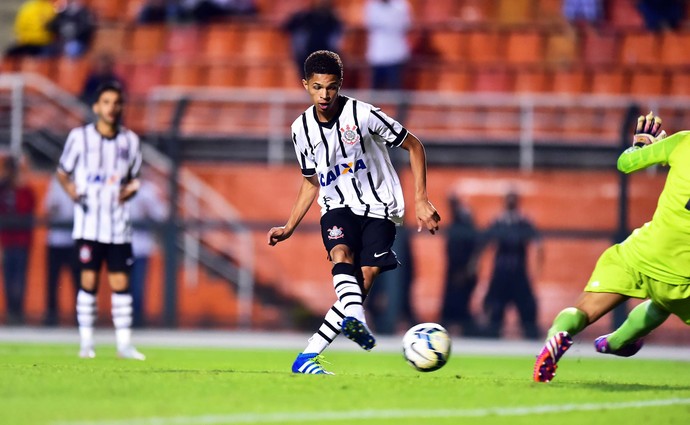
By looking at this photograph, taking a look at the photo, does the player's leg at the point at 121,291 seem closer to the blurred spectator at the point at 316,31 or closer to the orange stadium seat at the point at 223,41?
the blurred spectator at the point at 316,31

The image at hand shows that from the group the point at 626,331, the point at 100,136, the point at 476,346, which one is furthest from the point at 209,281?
the point at 626,331

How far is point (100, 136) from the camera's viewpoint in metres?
11.3

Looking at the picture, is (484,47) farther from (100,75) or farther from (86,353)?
(86,353)

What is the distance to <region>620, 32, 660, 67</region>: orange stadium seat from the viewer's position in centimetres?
1897

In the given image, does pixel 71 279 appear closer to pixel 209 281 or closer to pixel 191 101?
pixel 209 281

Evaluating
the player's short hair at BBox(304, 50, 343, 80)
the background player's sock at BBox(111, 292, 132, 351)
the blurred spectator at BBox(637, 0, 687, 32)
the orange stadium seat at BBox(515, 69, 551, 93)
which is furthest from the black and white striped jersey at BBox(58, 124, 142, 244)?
the blurred spectator at BBox(637, 0, 687, 32)

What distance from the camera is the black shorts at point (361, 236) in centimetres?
806

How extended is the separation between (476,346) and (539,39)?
6.08 metres

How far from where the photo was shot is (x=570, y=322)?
302 inches

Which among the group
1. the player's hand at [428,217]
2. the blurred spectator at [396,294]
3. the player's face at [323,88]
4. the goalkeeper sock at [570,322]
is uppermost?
the player's face at [323,88]

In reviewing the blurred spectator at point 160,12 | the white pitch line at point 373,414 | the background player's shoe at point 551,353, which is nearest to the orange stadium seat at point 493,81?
the blurred spectator at point 160,12

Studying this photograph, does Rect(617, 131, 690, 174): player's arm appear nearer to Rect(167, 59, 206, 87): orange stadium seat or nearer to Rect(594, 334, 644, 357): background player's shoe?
Rect(594, 334, 644, 357): background player's shoe

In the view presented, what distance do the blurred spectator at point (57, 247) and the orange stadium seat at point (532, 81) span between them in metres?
6.29

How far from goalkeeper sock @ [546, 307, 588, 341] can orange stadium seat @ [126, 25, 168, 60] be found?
43.2ft
